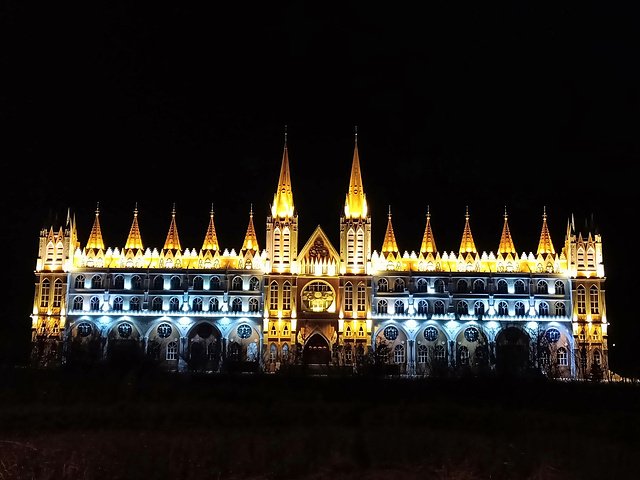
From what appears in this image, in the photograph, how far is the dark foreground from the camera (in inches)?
1495

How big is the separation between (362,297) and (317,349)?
5.86 meters

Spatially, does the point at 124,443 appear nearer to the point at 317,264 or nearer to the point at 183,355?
the point at 183,355

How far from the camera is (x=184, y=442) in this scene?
40188 millimetres

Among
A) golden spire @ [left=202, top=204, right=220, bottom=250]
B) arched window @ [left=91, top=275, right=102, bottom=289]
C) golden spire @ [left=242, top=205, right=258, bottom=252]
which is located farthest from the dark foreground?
golden spire @ [left=202, top=204, right=220, bottom=250]

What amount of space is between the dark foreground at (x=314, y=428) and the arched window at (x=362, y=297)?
851 inches

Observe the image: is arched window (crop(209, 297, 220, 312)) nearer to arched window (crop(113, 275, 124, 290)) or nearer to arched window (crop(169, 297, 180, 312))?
arched window (crop(169, 297, 180, 312))

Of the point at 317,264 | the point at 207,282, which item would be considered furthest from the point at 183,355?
the point at 317,264

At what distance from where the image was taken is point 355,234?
2874 inches

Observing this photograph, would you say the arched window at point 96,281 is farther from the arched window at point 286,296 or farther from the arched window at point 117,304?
the arched window at point 286,296

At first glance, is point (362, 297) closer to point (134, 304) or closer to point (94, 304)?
point (134, 304)

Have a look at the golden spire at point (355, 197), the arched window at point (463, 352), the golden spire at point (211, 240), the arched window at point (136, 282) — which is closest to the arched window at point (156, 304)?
the arched window at point (136, 282)

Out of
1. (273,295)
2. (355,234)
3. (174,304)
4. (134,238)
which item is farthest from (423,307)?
(134,238)

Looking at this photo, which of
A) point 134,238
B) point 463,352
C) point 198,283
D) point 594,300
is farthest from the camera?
point 134,238

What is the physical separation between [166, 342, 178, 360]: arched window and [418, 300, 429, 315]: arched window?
21.2 metres
